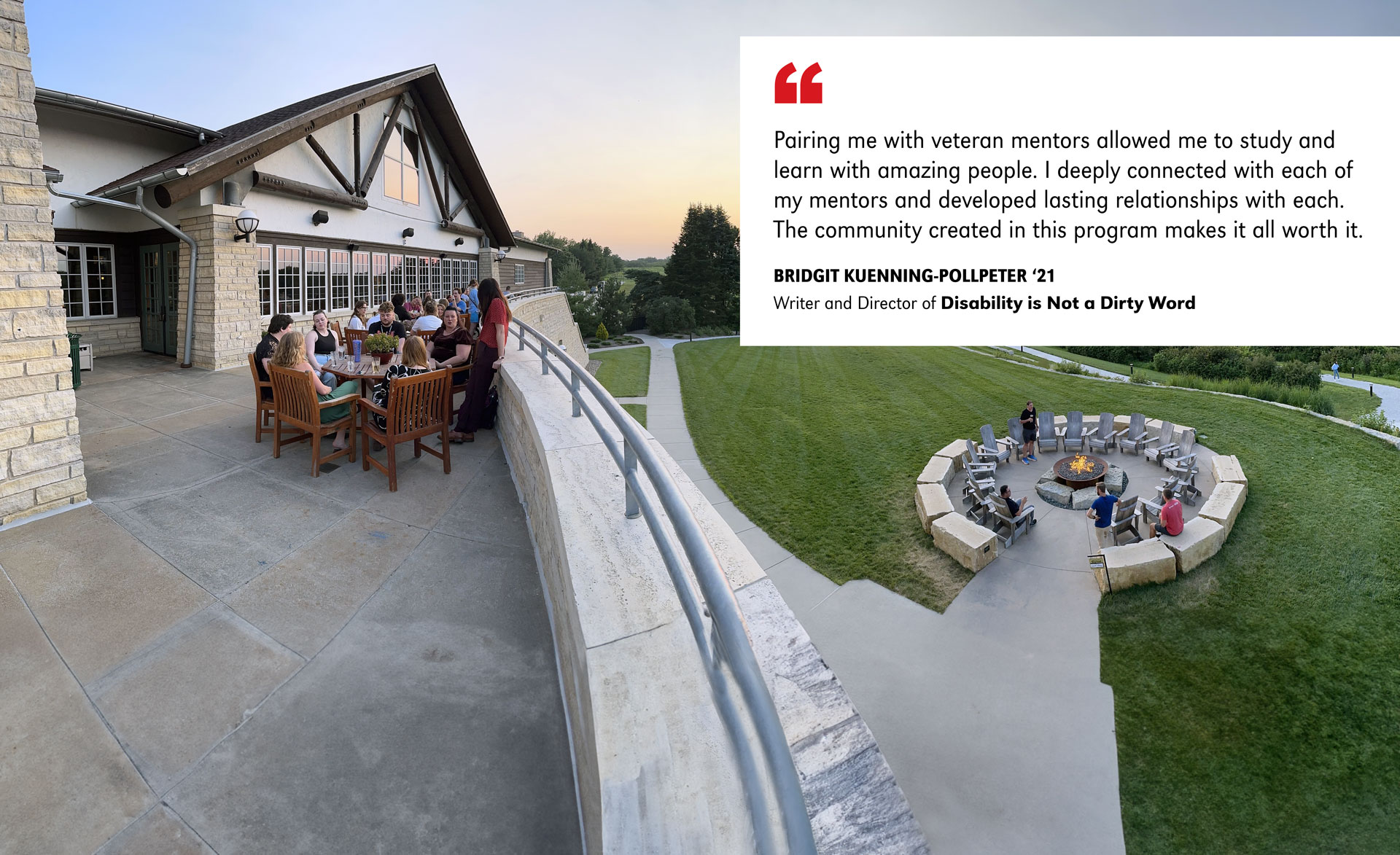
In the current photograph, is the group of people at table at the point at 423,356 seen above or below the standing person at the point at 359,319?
below

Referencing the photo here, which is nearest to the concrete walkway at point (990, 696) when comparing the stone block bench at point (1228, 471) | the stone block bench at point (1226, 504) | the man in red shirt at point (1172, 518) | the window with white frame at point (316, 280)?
the man in red shirt at point (1172, 518)

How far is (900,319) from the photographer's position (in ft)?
27.8

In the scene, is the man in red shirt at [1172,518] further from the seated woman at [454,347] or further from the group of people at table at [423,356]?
the seated woman at [454,347]

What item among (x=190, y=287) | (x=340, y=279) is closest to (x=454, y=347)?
(x=190, y=287)

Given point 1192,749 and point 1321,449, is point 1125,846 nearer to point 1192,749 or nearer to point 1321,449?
point 1192,749

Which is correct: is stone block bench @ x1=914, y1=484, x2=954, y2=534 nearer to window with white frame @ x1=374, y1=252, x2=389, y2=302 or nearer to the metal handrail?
the metal handrail

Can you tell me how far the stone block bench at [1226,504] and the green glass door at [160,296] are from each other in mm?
19165

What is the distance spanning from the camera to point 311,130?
1511 centimetres

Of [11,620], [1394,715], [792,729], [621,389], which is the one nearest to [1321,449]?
[1394,715]

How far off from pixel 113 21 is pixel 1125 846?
91.0 ft

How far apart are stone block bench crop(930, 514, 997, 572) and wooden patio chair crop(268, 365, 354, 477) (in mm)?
9500

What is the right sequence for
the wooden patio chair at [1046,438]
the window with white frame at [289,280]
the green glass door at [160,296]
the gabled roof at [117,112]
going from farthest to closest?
1. the wooden patio chair at [1046,438]
2. the window with white frame at [289,280]
3. the green glass door at [160,296]
4. the gabled roof at [117,112]

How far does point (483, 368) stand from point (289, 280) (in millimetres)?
11869

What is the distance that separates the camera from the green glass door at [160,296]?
13.3 metres
